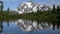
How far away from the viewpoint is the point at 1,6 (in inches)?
2586

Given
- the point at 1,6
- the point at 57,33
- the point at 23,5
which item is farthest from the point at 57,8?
the point at 23,5

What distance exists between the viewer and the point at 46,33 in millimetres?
19375

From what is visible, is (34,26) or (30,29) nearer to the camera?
(30,29)

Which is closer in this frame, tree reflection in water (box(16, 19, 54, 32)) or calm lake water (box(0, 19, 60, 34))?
calm lake water (box(0, 19, 60, 34))

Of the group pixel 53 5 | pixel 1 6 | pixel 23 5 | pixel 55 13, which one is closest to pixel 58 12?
pixel 55 13

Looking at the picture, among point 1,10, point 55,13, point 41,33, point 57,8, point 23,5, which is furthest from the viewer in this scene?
point 23,5

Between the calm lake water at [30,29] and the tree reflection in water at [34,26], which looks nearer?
the calm lake water at [30,29]

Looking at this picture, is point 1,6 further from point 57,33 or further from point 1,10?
point 57,33

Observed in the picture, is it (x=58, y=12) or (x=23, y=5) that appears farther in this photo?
(x=23, y=5)

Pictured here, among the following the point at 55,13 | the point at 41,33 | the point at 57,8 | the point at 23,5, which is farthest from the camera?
the point at 23,5

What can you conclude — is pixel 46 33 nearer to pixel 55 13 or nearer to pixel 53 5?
pixel 55 13

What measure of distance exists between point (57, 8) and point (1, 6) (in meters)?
15.6

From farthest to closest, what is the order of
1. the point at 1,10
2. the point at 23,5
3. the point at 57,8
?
the point at 23,5 → the point at 1,10 → the point at 57,8

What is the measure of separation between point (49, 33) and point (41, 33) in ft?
2.20
